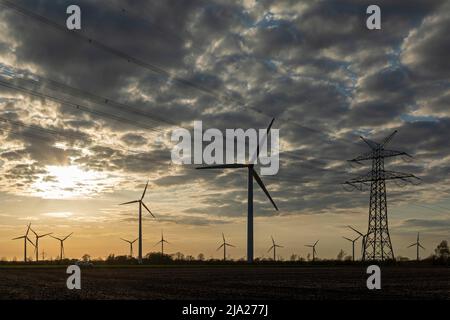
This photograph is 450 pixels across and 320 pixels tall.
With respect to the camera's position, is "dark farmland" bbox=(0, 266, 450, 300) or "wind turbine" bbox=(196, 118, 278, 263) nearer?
"dark farmland" bbox=(0, 266, 450, 300)

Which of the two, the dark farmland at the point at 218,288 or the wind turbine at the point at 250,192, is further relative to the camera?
the wind turbine at the point at 250,192

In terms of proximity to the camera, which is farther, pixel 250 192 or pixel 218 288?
pixel 250 192

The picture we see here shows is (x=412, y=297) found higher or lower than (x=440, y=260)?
higher
